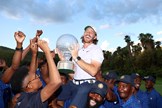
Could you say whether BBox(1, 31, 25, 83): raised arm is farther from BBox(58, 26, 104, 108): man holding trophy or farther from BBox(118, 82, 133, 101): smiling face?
BBox(118, 82, 133, 101): smiling face

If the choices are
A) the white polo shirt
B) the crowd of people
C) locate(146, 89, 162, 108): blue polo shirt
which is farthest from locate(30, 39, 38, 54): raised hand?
locate(146, 89, 162, 108): blue polo shirt

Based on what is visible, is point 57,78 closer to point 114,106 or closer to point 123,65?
point 114,106

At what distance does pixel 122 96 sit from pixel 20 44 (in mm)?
1720

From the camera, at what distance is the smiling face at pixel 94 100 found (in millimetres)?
3730

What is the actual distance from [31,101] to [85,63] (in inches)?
49.1

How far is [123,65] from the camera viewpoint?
53625 millimetres

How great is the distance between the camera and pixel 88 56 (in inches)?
168

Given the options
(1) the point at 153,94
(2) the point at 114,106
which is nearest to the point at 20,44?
(2) the point at 114,106

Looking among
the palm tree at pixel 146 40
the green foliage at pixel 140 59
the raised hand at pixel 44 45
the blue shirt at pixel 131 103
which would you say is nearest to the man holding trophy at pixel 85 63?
the blue shirt at pixel 131 103

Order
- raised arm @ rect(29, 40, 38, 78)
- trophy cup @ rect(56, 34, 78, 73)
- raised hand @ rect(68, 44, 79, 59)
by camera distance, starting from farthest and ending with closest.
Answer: trophy cup @ rect(56, 34, 78, 73)
raised hand @ rect(68, 44, 79, 59)
raised arm @ rect(29, 40, 38, 78)

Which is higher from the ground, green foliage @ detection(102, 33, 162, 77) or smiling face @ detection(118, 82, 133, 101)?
green foliage @ detection(102, 33, 162, 77)

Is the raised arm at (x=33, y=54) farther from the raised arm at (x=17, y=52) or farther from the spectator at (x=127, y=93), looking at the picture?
the spectator at (x=127, y=93)

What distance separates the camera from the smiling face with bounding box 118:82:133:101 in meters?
4.96

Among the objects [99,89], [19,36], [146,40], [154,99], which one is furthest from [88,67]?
[146,40]
